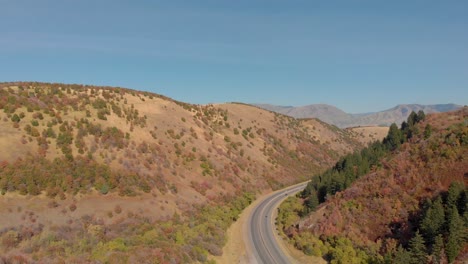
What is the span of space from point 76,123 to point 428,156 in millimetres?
59980

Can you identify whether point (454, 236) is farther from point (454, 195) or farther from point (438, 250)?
point (454, 195)

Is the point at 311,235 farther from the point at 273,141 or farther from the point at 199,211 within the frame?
the point at 273,141

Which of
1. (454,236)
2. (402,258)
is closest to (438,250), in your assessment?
(454,236)

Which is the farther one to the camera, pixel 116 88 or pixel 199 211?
pixel 116 88

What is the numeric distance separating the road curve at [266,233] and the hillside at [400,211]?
3.14 meters

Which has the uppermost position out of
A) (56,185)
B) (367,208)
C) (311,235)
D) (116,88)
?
(116,88)

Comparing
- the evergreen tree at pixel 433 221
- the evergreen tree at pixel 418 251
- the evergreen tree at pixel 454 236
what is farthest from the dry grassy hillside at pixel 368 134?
the evergreen tree at pixel 418 251

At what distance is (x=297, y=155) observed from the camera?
337 feet

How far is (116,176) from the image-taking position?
48.4m

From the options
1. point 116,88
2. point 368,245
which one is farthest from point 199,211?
point 116,88

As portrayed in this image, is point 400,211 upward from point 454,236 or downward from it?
downward

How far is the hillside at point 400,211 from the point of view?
108ft

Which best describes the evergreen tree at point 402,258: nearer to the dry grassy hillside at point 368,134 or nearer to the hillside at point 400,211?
the hillside at point 400,211

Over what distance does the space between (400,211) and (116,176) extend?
42203mm
